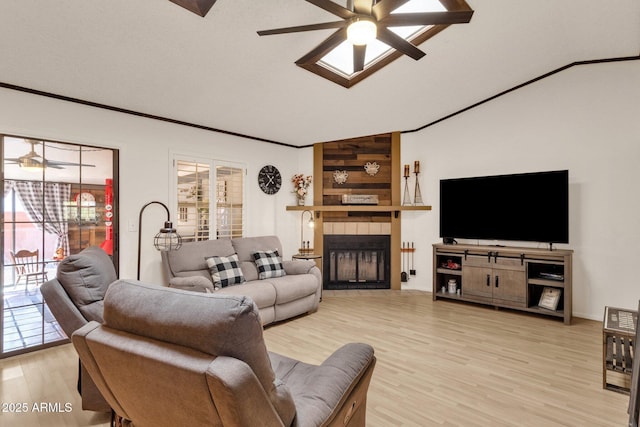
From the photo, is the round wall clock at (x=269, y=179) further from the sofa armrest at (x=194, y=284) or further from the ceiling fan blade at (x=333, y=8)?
the ceiling fan blade at (x=333, y=8)

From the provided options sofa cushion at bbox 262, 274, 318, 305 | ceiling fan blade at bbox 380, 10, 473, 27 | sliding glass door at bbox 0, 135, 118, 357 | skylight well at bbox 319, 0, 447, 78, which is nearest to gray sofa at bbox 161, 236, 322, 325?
sofa cushion at bbox 262, 274, 318, 305

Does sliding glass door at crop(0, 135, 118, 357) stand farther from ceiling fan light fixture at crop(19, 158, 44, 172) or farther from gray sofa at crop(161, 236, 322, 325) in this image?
gray sofa at crop(161, 236, 322, 325)

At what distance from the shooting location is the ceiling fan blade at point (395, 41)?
2.24m

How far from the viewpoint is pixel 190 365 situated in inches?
37.4

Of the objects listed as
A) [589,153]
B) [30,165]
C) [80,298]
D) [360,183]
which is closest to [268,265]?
[360,183]

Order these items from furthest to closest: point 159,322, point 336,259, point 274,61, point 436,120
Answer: point 336,259 → point 436,120 → point 274,61 → point 159,322

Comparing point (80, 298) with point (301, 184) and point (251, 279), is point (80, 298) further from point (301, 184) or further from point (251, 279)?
point (301, 184)

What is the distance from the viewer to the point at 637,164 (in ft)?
11.8

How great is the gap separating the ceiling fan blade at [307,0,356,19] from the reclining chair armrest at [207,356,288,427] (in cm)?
187

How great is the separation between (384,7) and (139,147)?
3206mm

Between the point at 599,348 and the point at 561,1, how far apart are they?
3.13 m

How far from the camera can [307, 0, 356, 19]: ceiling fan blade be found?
188cm

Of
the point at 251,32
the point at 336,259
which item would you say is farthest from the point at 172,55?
the point at 336,259

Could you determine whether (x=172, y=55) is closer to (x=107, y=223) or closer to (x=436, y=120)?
(x=107, y=223)
